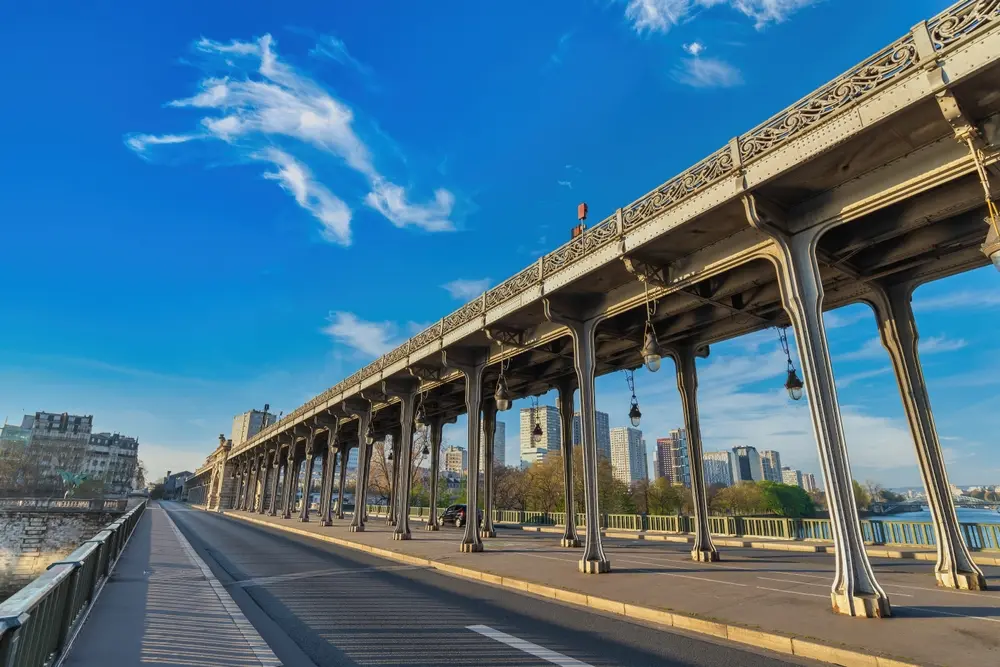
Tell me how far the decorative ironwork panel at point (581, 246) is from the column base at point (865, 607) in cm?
809

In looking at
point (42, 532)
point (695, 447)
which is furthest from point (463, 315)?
point (42, 532)

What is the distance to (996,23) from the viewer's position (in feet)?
20.1

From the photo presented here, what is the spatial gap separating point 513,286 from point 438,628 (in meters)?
10.4

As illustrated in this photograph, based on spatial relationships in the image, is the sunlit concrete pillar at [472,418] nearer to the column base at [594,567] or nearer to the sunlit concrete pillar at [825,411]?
the column base at [594,567]

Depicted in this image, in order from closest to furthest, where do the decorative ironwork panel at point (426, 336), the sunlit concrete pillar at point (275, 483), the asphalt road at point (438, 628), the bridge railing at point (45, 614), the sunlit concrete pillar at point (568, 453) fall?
the bridge railing at point (45, 614), the asphalt road at point (438, 628), the sunlit concrete pillar at point (568, 453), the decorative ironwork panel at point (426, 336), the sunlit concrete pillar at point (275, 483)

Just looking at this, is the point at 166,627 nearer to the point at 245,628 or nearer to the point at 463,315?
the point at 245,628

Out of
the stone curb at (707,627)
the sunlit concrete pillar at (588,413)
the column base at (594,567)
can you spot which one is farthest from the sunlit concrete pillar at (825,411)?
the sunlit concrete pillar at (588,413)

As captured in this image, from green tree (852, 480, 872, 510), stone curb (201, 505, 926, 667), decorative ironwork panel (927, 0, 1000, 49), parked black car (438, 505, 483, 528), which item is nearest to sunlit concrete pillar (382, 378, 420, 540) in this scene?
stone curb (201, 505, 926, 667)

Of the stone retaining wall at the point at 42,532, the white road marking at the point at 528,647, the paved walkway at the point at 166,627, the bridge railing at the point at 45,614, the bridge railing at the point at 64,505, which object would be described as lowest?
the stone retaining wall at the point at 42,532

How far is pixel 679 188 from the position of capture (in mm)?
10336

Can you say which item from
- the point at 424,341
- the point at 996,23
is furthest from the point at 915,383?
the point at 424,341

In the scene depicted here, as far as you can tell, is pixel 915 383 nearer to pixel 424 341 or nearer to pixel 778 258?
pixel 778 258

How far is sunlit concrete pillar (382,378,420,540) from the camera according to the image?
21812 mm

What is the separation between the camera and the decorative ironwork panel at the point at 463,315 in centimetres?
1727
